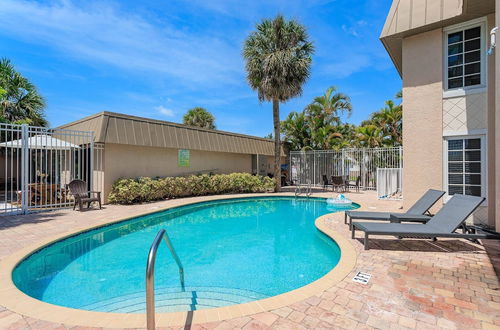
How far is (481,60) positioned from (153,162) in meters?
13.7

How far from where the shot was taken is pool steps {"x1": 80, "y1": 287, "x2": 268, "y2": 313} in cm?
349

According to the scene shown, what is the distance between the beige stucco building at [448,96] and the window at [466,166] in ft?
0.07

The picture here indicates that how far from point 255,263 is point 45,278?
12.8 ft

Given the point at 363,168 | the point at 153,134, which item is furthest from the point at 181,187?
the point at 363,168

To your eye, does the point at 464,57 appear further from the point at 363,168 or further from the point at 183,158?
the point at 183,158

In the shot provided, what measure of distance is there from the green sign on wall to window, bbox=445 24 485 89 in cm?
1241

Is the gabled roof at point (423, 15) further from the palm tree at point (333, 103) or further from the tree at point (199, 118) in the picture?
the tree at point (199, 118)

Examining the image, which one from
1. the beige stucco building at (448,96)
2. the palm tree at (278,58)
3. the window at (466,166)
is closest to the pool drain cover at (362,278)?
the beige stucco building at (448,96)

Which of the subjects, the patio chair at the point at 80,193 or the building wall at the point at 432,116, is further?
the patio chair at the point at 80,193

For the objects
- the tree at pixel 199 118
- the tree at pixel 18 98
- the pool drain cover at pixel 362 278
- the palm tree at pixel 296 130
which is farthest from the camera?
the tree at pixel 199 118

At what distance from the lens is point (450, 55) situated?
7492 millimetres

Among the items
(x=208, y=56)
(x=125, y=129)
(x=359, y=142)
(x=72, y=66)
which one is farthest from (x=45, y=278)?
(x=359, y=142)

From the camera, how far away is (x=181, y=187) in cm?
1301

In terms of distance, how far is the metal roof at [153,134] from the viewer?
1055 cm
